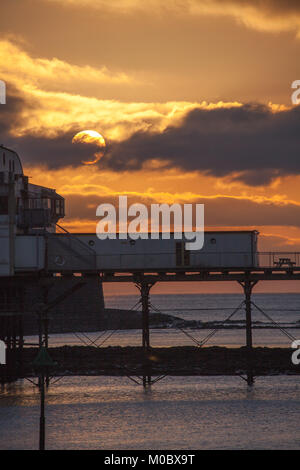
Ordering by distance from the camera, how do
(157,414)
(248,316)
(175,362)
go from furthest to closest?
(175,362) < (248,316) < (157,414)

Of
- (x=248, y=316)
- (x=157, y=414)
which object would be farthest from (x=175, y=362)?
(x=157, y=414)

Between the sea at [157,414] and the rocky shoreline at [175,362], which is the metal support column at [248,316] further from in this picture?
the rocky shoreline at [175,362]

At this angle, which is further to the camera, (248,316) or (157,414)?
(248,316)

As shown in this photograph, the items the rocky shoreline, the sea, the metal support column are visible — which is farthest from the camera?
the rocky shoreline

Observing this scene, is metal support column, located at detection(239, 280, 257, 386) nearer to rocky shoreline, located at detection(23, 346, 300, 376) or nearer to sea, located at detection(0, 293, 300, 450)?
sea, located at detection(0, 293, 300, 450)

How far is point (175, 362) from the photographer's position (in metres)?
68.9

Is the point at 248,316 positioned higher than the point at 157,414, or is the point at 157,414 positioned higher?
the point at 248,316

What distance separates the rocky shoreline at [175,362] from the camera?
6550 centimetres

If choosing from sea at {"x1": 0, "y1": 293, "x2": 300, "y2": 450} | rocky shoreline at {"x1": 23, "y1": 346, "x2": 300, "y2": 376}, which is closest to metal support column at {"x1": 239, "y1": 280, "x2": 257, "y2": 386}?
sea at {"x1": 0, "y1": 293, "x2": 300, "y2": 450}

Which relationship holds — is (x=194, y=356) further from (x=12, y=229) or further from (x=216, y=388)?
(x=12, y=229)

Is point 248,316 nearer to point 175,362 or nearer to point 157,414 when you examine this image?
point 157,414

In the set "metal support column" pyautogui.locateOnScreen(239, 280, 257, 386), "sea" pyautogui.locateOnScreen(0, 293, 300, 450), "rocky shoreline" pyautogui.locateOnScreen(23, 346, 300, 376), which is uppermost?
"metal support column" pyautogui.locateOnScreen(239, 280, 257, 386)

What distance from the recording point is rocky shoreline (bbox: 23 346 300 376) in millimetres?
65500

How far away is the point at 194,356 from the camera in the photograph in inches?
2847
